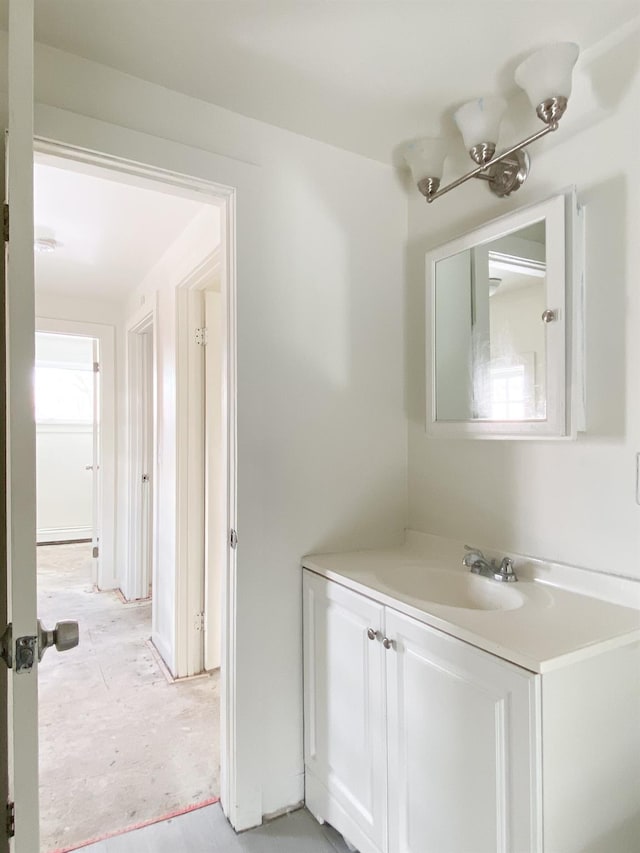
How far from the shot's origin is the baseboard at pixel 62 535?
6000 mm

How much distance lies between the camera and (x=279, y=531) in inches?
68.3

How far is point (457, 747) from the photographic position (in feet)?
3.71

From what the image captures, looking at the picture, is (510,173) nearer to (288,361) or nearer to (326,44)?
(326,44)

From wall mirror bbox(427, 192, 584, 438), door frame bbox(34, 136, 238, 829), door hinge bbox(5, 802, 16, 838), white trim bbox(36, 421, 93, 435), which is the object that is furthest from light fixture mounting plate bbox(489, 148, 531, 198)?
white trim bbox(36, 421, 93, 435)

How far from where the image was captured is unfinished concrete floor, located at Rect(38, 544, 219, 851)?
68.2 inches

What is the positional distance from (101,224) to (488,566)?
7.83 ft

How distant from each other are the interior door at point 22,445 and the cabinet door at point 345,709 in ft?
2.78

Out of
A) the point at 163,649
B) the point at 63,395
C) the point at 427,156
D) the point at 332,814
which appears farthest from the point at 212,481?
the point at 63,395

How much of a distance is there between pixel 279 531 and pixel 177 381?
1313mm

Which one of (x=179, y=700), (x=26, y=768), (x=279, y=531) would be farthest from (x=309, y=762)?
(x=26, y=768)

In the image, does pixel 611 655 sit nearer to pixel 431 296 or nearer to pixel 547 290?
pixel 547 290

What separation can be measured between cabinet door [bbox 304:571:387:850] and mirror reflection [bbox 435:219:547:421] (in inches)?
28.1

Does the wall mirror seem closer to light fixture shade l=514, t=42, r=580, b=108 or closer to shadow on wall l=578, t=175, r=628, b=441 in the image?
shadow on wall l=578, t=175, r=628, b=441

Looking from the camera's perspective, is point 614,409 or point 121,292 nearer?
point 614,409
